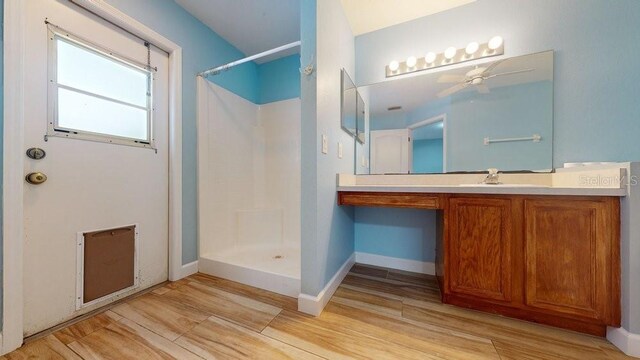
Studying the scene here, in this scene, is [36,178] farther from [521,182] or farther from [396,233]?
[521,182]

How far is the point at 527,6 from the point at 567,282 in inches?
75.7

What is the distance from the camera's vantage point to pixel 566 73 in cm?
148

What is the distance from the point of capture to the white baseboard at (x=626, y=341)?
99cm

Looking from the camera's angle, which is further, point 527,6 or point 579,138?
point 527,6

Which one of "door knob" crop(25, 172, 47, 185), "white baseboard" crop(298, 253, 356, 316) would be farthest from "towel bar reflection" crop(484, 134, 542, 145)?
"door knob" crop(25, 172, 47, 185)

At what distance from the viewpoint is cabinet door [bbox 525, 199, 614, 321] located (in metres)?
1.06

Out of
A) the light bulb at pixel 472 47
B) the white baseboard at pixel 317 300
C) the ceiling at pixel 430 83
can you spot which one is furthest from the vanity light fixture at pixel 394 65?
the white baseboard at pixel 317 300

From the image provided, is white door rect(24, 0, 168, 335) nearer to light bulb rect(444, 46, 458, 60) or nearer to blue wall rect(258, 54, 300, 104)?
blue wall rect(258, 54, 300, 104)

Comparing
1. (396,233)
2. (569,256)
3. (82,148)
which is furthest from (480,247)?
(82,148)

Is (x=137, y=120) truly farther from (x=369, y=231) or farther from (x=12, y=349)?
(x=369, y=231)

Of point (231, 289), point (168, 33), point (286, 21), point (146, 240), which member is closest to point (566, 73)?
point (286, 21)

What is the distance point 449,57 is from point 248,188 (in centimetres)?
241

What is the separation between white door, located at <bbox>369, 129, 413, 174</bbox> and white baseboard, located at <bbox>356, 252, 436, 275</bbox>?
86 centimetres

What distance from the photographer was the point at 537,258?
118 centimetres
